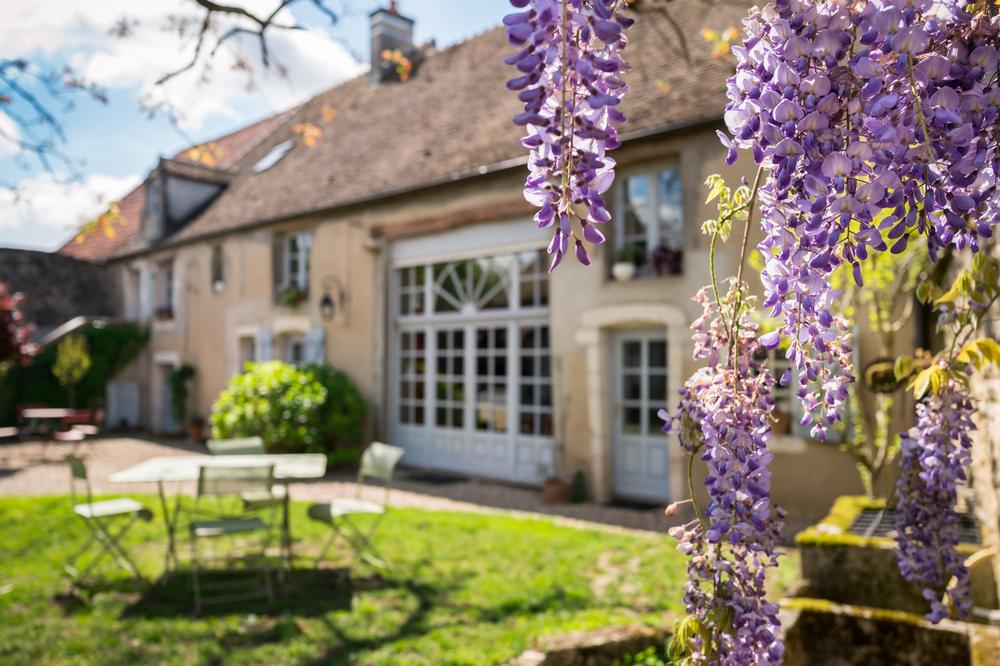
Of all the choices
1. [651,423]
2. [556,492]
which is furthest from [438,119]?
[556,492]

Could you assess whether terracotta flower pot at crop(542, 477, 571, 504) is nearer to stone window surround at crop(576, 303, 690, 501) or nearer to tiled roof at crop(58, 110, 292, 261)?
stone window surround at crop(576, 303, 690, 501)

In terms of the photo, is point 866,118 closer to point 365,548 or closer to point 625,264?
point 365,548

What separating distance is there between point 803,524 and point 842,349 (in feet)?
20.7

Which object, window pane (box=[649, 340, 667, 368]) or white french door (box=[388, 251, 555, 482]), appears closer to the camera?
window pane (box=[649, 340, 667, 368])

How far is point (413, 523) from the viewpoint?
22.0 feet

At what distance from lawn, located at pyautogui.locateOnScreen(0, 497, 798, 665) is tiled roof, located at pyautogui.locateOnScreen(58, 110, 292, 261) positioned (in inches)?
468

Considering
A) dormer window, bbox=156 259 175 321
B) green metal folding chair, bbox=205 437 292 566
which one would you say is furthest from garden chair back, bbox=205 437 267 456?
dormer window, bbox=156 259 175 321

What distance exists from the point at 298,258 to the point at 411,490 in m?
5.53

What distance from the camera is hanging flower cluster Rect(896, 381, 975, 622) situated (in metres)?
1.60

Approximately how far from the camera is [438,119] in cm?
1180

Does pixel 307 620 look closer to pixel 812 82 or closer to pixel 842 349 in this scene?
pixel 842 349

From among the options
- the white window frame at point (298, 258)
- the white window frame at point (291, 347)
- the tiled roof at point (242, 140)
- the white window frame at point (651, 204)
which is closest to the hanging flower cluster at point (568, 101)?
the white window frame at point (651, 204)

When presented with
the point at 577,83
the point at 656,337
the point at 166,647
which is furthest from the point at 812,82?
the point at 656,337

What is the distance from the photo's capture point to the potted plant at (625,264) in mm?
8039
